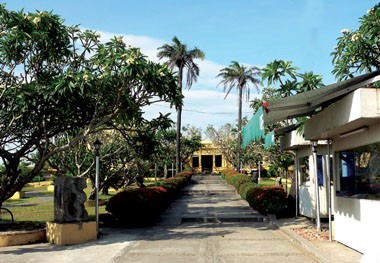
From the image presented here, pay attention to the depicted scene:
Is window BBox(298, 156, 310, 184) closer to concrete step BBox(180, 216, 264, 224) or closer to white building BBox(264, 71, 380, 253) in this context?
concrete step BBox(180, 216, 264, 224)

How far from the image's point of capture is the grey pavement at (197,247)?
29.1 ft

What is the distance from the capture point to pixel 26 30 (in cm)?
1061

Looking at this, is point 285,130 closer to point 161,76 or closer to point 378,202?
point 161,76

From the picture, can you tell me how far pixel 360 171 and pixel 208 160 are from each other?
5829 cm

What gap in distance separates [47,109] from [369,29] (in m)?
8.52

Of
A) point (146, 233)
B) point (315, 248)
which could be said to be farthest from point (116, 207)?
point (315, 248)

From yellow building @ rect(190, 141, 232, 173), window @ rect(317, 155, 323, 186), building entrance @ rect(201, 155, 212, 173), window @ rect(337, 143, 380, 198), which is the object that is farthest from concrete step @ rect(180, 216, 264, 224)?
building entrance @ rect(201, 155, 212, 173)

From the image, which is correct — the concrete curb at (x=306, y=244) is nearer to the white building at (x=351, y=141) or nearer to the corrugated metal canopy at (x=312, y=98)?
the white building at (x=351, y=141)

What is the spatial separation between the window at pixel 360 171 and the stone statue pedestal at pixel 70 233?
6239mm

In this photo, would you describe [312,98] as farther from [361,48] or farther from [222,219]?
[222,219]

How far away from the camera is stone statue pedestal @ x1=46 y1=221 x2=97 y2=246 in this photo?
35.1 feet

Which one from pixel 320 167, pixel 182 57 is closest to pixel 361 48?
pixel 320 167

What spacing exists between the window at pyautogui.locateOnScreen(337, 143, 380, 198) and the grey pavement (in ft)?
4.06

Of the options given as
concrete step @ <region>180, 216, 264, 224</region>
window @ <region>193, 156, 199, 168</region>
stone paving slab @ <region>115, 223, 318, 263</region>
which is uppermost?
window @ <region>193, 156, 199, 168</region>
